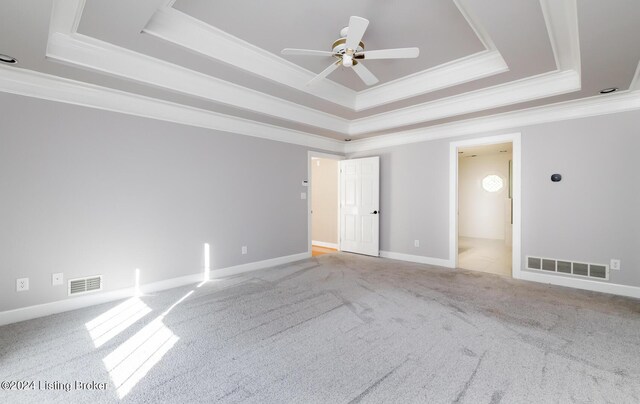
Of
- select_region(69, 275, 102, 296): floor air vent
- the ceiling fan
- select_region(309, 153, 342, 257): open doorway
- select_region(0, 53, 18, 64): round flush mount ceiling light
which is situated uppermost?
the ceiling fan

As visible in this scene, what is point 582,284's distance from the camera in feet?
12.5

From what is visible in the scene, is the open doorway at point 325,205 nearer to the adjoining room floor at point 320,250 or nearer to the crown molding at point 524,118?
the adjoining room floor at point 320,250

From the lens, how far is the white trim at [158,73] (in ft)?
8.57

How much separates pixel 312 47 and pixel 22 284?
388cm

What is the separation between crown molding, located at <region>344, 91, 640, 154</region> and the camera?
3576 mm

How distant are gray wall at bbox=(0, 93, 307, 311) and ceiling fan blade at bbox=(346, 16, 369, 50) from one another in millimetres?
2666

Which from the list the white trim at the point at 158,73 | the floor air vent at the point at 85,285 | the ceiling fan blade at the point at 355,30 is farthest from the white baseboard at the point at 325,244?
the ceiling fan blade at the point at 355,30

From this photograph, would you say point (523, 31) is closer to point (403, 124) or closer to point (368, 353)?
point (403, 124)

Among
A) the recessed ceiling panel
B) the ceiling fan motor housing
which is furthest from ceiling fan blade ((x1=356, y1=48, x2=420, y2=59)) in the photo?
the recessed ceiling panel

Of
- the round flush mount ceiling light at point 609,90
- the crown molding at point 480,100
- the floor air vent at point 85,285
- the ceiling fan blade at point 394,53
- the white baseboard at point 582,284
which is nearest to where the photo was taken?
the ceiling fan blade at point 394,53

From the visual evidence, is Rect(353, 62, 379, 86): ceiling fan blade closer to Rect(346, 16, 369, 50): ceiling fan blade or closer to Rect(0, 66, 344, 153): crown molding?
Rect(346, 16, 369, 50): ceiling fan blade

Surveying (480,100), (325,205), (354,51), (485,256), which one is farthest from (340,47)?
(485,256)

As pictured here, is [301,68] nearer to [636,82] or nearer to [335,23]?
[335,23]

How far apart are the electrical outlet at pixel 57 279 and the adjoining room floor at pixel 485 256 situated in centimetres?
566
